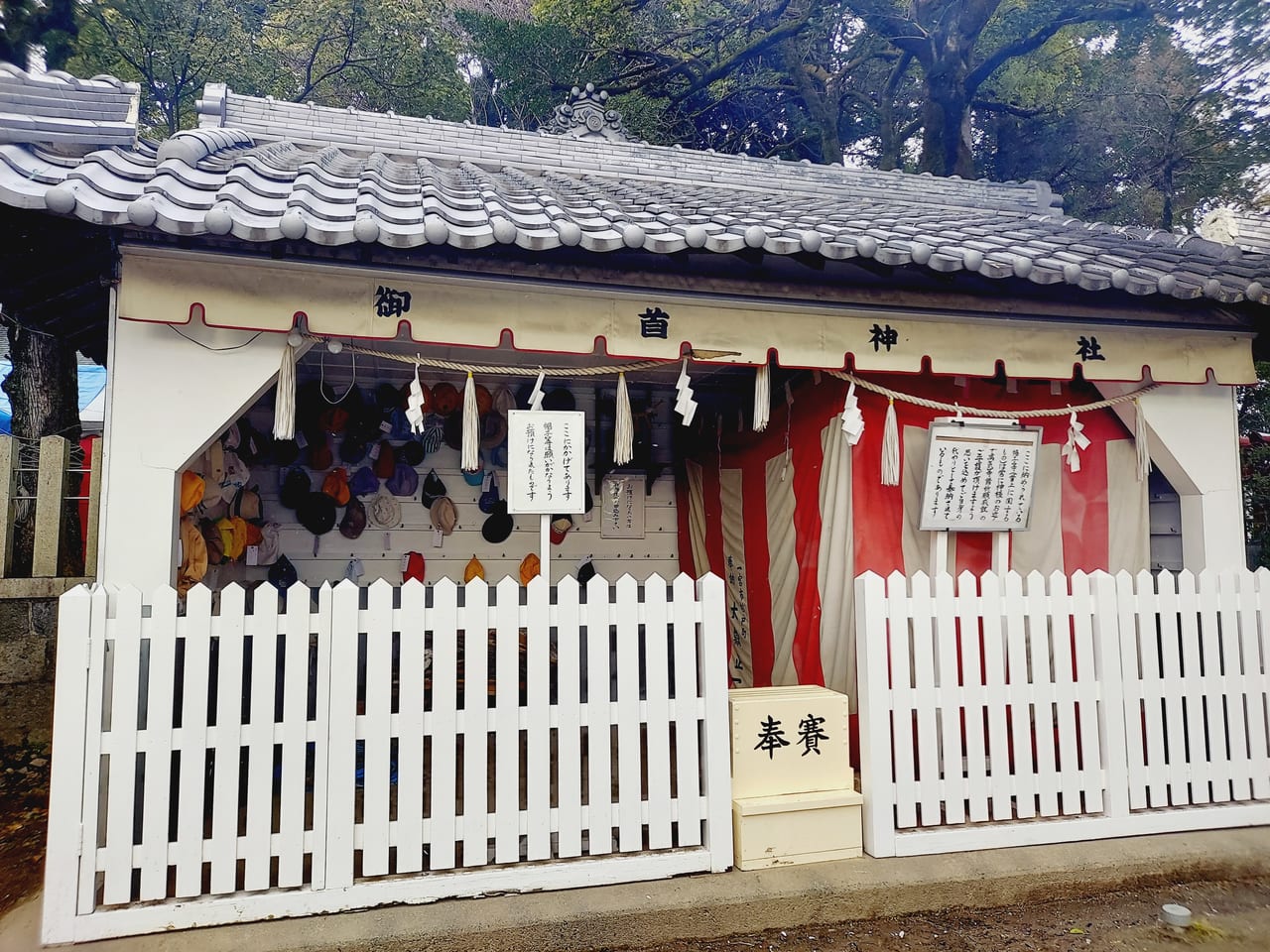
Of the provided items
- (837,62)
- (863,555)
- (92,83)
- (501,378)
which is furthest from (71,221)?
(837,62)

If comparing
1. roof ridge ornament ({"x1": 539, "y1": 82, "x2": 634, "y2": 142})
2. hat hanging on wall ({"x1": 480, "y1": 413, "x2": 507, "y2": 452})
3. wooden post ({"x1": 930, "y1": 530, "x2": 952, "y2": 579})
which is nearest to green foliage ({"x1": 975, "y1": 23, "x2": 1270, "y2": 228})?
roof ridge ornament ({"x1": 539, "y1": 82, "x2": 634, "y2": 142})

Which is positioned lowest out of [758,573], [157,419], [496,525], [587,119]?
[758,573]

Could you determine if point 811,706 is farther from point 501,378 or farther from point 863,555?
point 501,378

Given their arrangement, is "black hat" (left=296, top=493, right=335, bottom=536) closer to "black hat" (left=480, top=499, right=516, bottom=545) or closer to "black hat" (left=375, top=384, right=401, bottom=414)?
"black hat" (left=375, top=384, right=401, bottom=414)

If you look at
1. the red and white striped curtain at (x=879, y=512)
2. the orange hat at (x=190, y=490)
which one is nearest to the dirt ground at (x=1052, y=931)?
the red and white striped curtain at (x=879, y=512)

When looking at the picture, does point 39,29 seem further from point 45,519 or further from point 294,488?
point 45,519

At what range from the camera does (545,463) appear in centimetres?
434

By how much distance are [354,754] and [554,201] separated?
3.58 metres

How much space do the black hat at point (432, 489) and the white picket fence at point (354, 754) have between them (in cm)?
380

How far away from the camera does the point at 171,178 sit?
397 cm

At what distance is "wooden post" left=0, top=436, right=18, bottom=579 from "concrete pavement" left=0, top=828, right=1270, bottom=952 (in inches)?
113

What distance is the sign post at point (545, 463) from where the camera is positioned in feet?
14.1

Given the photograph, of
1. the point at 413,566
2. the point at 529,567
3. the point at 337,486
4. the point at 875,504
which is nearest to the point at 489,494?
the point at 529,567

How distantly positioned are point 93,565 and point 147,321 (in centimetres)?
259
